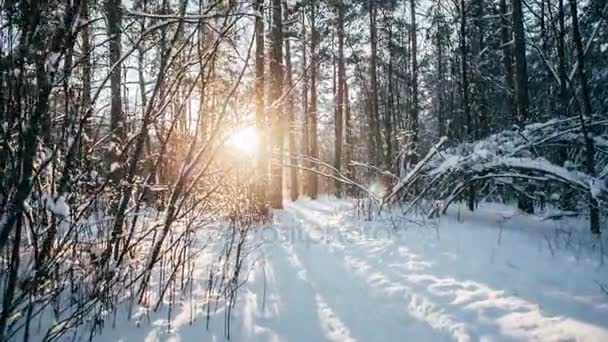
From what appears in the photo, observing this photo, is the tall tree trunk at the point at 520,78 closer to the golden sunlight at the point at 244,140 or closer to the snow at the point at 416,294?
the snow at the point at 416,294

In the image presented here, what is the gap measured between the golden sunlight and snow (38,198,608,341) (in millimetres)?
1272

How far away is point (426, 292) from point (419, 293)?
0.06 meters

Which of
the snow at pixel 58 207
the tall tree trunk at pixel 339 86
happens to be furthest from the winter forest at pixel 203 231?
the tall tree trunk at pixel 339 86


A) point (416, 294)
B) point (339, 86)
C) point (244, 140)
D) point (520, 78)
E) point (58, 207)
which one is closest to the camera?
point (58, 207)

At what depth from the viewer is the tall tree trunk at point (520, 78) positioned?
8.02 metres

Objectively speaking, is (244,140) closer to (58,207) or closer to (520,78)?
(58,207)

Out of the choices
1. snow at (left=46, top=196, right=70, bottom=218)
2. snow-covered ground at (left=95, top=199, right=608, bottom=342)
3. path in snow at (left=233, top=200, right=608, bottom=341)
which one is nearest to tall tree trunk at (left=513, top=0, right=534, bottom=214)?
snow-covered ground at (left=95, top=199, right=608, bottom=342)

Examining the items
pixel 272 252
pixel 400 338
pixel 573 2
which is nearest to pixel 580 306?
pixel 400 338

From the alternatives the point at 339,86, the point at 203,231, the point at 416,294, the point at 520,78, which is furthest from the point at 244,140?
the point at 339,86

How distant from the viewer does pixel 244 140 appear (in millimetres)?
4051

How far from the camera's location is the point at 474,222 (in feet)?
22.0

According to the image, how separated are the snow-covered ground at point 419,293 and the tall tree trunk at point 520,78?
2395 millimetres

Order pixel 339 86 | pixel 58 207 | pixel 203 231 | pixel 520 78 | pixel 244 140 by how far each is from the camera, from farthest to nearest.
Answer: pixel 339 86, pixel 520 78, pixel 203 231, pixel 244 140, pixel 58 207

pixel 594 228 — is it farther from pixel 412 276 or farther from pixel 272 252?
pixel 272 252
